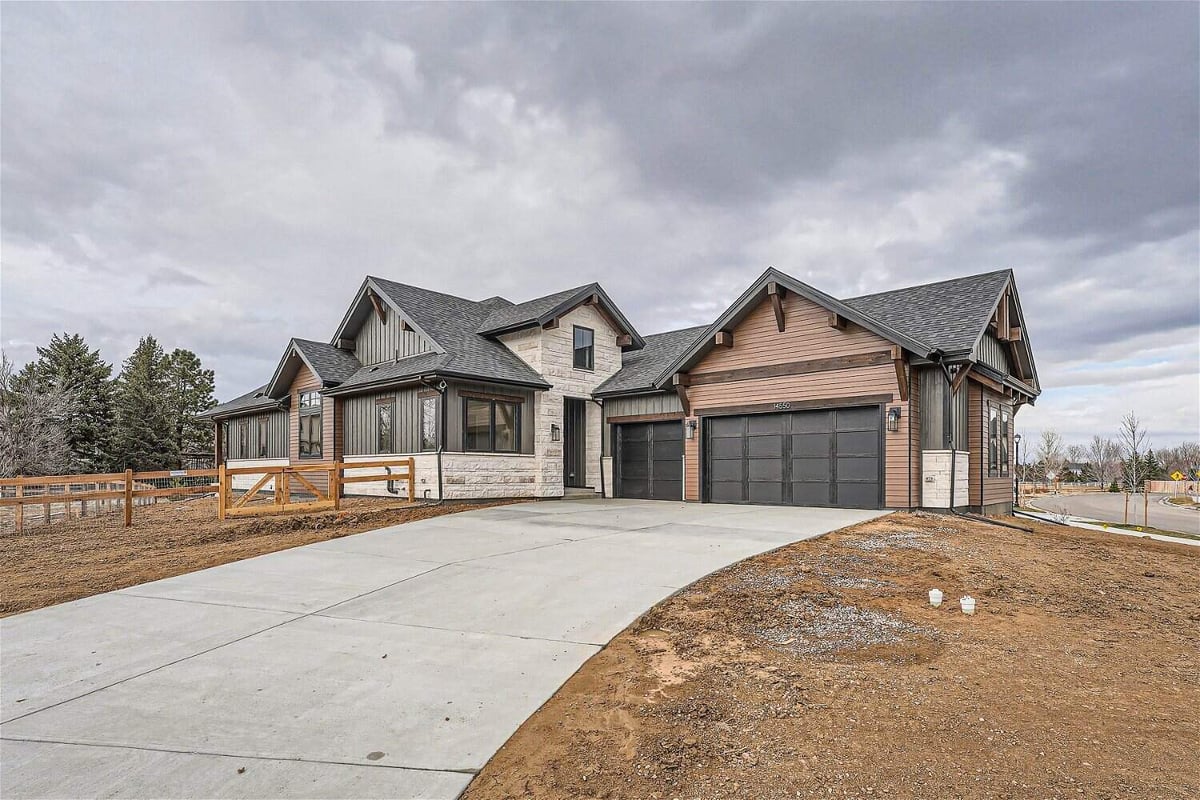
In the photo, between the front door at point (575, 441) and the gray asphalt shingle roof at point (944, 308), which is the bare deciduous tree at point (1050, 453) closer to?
the gray asphalt shingle roof at point (944, 308)

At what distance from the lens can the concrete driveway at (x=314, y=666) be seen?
10.9 feet

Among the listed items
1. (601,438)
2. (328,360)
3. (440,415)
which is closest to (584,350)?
(601,438)

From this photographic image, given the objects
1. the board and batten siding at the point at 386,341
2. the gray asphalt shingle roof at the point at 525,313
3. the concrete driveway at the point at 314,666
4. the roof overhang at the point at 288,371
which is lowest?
the concrete driveway at the point at 314,666

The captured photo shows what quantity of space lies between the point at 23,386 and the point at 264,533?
29163 millimetres

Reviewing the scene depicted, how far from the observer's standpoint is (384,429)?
58.0 ft

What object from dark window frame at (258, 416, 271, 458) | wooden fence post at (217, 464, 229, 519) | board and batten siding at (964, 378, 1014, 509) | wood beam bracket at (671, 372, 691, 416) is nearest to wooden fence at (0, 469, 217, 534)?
wooden fence post at (217, 464, 229, 519)

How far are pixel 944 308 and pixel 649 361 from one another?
831 centimetres

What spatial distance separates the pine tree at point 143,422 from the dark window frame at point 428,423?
27.0 metres

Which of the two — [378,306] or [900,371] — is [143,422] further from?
[900,371]

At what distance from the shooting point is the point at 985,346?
14789 mm

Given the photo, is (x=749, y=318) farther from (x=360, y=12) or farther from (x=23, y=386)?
(x=23, y=386)

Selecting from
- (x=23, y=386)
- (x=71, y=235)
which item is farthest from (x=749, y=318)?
(x=23, y=386)

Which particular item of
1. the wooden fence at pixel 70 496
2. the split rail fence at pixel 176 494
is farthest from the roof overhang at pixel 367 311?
the wooden fence at pixel 70 496

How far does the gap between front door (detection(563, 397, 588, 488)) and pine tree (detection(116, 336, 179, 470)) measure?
2813cm
